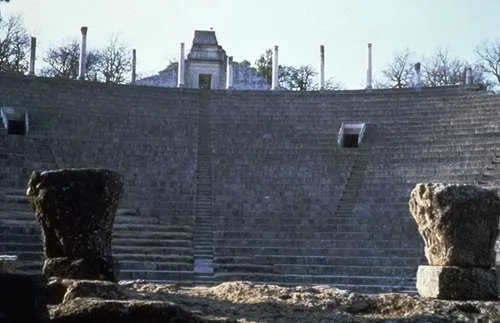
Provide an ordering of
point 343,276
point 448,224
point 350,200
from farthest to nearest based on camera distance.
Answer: point 350,200
point 343,276
point 448,224

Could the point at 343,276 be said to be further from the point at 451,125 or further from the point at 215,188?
the point at 451,125

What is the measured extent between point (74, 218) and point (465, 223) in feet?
12.8

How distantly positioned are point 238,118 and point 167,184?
531 cm

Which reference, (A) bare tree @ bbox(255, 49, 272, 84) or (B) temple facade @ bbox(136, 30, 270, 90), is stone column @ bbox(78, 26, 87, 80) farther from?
(A) bare tree @ bbox(255, 49, 272, 84)

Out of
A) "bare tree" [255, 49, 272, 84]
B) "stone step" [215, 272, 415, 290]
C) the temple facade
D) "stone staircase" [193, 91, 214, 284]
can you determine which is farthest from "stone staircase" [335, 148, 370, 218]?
"bare tree" [255, 49, 272, 84]

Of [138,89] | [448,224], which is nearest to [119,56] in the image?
[138,89]

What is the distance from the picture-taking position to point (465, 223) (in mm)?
6914

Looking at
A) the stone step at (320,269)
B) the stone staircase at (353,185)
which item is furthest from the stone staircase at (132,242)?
the stone staircase at (353,185)

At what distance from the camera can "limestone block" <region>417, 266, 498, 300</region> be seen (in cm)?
673

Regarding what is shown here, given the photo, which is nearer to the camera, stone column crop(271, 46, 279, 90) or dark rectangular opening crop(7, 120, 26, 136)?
dark rectangular opening crop(7, 120, 26, 136)

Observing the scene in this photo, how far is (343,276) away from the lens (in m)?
15.7

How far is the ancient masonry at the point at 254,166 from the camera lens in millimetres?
16359

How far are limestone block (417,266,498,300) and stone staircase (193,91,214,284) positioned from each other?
8.89m

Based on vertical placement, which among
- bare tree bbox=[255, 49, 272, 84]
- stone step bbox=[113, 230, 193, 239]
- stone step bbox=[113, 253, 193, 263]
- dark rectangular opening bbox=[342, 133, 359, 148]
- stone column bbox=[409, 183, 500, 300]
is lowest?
stone step bbox=[113, 253, 193, 263]
